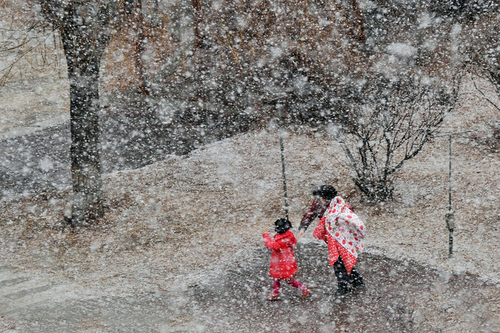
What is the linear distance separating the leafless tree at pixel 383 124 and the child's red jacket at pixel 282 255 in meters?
3.24

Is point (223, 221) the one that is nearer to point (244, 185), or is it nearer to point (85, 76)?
point (244, 185)

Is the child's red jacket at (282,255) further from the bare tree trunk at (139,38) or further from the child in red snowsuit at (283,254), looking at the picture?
the bare tree trunk at (139,38)

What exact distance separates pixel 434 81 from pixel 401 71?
3.36 feet

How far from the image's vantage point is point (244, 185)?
10.7 metres

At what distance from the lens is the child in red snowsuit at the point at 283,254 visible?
6074 mm

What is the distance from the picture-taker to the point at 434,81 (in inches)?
502

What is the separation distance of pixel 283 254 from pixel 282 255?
0.05 feet

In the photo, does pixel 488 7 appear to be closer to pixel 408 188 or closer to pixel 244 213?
pixel 408 188

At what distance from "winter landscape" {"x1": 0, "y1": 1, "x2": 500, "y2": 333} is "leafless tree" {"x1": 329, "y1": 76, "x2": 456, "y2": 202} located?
0.41 ft

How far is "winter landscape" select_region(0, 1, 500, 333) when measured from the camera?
627cm

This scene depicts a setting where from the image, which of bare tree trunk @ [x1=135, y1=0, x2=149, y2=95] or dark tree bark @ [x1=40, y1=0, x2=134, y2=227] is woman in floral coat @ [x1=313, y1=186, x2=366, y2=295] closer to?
dark tree bark @ [x1=40, y1=0, x2=134, y2=227]

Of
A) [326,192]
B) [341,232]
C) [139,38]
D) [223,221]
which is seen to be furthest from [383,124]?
[139,38]

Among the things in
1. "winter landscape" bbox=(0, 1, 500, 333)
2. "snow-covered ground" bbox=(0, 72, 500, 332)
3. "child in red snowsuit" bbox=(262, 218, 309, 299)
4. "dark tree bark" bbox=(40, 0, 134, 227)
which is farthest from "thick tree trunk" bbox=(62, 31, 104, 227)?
"child in red snowsuit" bbox=(262, 218, 309, 299)

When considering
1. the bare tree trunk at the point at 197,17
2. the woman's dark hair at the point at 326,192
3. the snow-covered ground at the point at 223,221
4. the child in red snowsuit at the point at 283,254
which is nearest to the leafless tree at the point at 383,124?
the snow-covered ground at the point at 223,221
